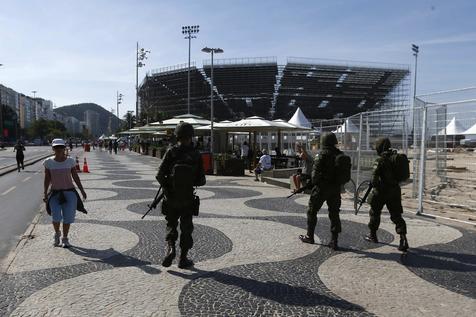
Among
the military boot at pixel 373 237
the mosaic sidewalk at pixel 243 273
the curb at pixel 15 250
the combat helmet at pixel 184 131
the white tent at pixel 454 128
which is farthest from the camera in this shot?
the white tent at pixel 454 128

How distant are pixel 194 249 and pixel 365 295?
2.61 metres

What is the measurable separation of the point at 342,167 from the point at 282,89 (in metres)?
110

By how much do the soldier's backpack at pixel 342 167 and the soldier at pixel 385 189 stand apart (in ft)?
1.75

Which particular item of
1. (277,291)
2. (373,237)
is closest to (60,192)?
(277,291)

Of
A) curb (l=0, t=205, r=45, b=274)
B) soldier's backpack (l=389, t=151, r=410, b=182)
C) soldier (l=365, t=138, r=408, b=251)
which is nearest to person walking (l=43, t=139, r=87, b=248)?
curb (l=0, t=205, r=45, b=274)

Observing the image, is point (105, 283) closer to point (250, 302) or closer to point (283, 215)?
point (250, 302)

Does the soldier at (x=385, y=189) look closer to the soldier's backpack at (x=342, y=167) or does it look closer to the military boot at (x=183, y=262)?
the soldier's backpack at (x=342, y=167)

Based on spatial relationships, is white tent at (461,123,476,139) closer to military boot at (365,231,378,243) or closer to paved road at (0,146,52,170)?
military boot at (365,231,378,243)

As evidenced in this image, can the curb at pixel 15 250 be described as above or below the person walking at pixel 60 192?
below

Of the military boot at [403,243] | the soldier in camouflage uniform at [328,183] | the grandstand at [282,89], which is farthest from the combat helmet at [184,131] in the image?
the grandstand at [282,89]

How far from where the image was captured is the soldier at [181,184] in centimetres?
540

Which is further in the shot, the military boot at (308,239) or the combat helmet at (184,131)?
the military boot at (308,239)

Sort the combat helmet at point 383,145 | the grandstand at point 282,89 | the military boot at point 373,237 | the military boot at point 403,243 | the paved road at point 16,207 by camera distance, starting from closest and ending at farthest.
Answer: the military boot at point 403,243 → the combat helmet at point 383,145 → the military boot at point 373,237 → the paved road at point 16,207 → the grandstand at point 282,89

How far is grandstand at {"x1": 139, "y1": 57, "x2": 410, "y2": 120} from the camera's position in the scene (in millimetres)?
111188
